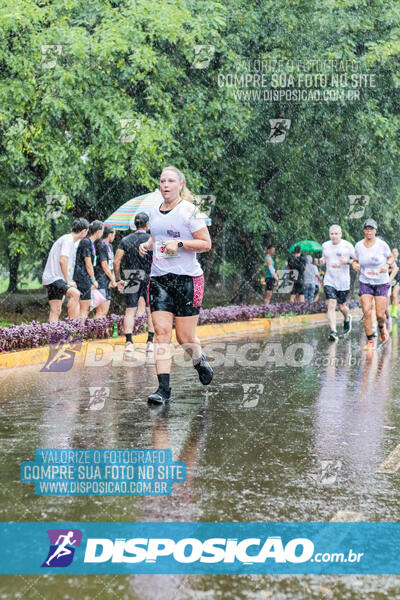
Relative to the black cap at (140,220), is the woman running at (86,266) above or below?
below

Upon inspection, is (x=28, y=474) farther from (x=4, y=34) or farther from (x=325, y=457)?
(x=4, y=34)

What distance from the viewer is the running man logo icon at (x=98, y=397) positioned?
320 inches

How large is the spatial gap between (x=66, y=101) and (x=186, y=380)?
27.1 feet

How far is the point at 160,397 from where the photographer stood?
8.25 meters

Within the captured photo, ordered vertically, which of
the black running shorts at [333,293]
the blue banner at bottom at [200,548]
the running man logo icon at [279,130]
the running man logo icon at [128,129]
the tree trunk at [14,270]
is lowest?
the tree trunk at [14,270]

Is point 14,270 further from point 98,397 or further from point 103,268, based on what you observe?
point 98,397

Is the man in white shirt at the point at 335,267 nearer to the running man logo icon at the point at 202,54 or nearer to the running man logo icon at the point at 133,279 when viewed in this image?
the running man logo icon at the point at 133,279

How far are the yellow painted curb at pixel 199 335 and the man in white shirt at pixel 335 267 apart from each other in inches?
A: 103

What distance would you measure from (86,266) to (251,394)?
5.26m

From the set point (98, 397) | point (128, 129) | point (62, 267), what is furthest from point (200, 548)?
point (128, 129)

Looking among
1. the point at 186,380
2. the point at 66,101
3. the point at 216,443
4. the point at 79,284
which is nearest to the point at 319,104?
the point at 66,101

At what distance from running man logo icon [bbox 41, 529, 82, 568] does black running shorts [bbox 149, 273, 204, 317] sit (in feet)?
13.1

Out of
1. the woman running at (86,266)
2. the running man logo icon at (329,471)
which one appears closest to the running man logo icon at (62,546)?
the running man logo icon at (329,471)

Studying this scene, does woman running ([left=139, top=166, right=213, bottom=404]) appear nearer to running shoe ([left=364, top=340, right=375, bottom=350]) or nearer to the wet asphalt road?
the wet asphalt road
